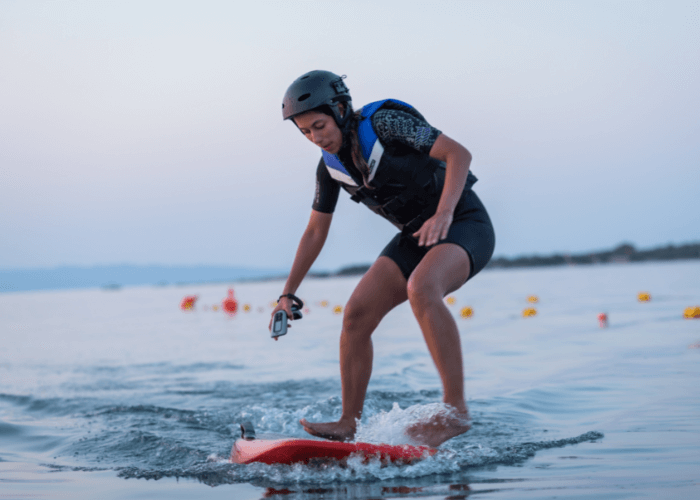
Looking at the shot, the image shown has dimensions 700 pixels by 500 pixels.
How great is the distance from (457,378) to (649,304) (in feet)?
41.4

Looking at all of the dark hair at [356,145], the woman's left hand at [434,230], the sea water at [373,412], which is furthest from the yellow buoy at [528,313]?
the woman's left hand at [434,230]

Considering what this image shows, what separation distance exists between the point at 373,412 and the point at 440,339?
2.10m

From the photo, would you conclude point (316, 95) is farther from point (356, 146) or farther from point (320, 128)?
point (356, 146)

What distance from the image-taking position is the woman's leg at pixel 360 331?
13.1 ft

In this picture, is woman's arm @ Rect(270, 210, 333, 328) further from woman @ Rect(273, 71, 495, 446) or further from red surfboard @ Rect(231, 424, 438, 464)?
red surfboard @ Rect(231, 424, 438, 464)

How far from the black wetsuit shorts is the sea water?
0.82m

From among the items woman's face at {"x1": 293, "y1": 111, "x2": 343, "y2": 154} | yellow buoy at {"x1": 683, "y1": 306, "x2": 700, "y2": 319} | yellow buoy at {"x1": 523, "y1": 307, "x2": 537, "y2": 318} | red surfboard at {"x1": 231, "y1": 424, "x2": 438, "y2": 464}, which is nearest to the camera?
red surfboard at {"x1": 231, "y1": 424, "x2": 438, "y2": 464}

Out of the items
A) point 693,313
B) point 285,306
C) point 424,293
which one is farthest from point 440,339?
point 693,313

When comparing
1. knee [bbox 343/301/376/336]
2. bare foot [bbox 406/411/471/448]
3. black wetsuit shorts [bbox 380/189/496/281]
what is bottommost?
bare foot [bbox 406/411/471/448]

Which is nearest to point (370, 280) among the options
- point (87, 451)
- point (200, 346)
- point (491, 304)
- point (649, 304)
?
point (87, 451)

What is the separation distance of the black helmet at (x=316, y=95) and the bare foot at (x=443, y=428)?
1.63 metres

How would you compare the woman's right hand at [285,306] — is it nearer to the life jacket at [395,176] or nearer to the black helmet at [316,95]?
the life jacket at [395,176]

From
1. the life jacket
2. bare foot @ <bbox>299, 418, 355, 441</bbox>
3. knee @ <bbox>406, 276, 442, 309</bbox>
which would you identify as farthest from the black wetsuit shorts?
bare foot @ <bbox>299, 418, 355, 441</bbox>

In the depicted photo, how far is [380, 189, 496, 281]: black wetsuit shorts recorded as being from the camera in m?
3.81
